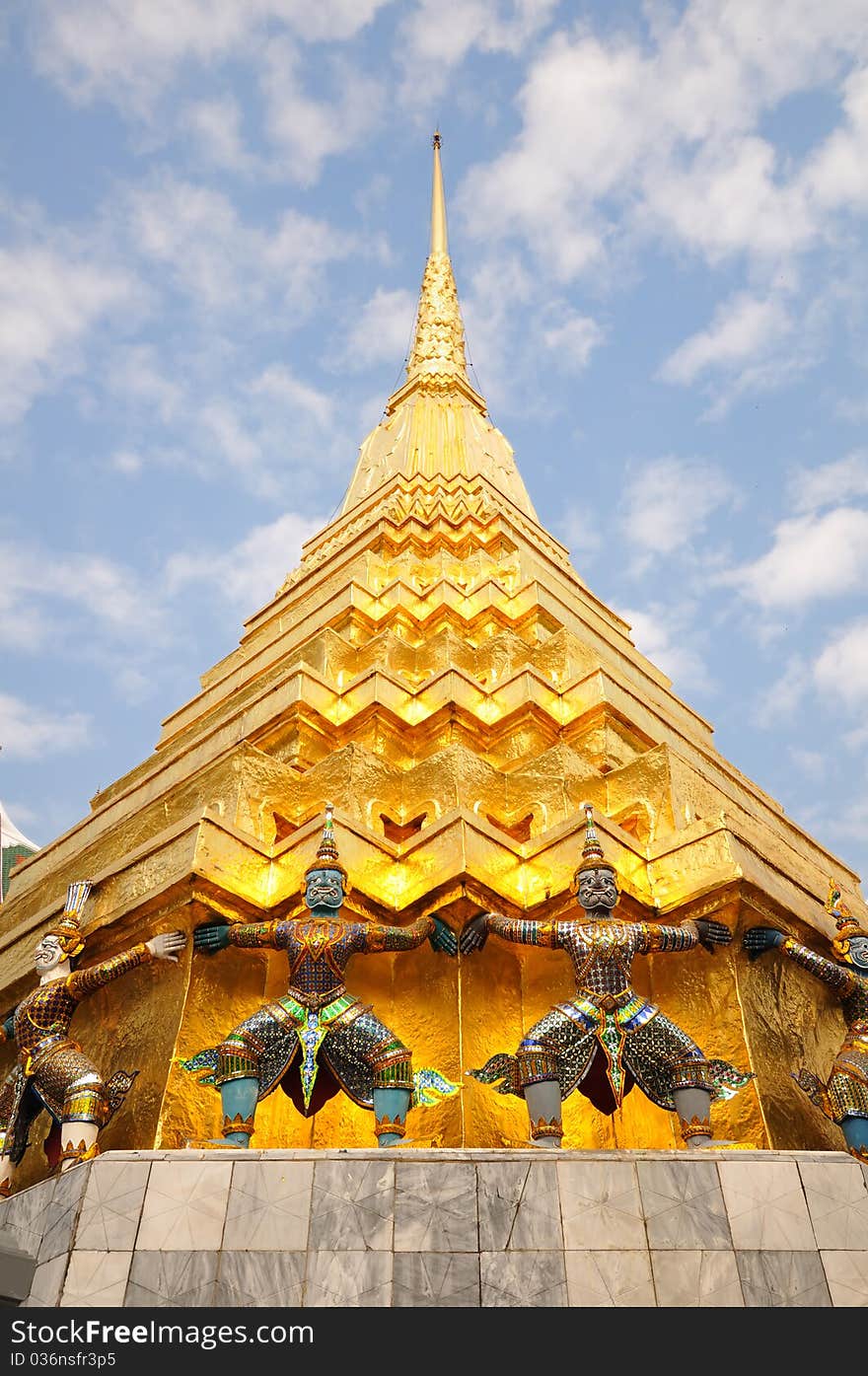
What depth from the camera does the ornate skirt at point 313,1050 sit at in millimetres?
8109

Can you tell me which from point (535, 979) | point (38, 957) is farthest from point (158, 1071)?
point (535, 979)

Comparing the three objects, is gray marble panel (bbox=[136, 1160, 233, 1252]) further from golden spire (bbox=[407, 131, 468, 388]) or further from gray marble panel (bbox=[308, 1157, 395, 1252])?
golden spire (bbox=[407, 131, 468, 388])

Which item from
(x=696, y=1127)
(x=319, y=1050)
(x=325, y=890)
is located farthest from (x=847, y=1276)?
(x=325, y=890)

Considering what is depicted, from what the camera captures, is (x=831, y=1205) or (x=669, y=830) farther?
(x=669, y=830)

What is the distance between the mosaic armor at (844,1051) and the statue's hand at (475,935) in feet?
7.96

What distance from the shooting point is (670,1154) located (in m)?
7.08

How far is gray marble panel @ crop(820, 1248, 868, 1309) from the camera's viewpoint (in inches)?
254

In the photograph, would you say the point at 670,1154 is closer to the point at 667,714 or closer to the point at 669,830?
the point at 669,830

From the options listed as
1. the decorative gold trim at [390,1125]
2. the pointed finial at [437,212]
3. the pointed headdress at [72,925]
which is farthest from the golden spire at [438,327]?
the decorative gold trim at [390,1125]

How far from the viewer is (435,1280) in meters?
6.47

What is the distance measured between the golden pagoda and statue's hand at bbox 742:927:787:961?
0.12m

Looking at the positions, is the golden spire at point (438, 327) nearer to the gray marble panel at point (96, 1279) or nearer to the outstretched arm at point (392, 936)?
the outstretched arm at point (392, 936)

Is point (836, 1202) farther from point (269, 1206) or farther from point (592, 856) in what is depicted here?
point (269, 1206)
